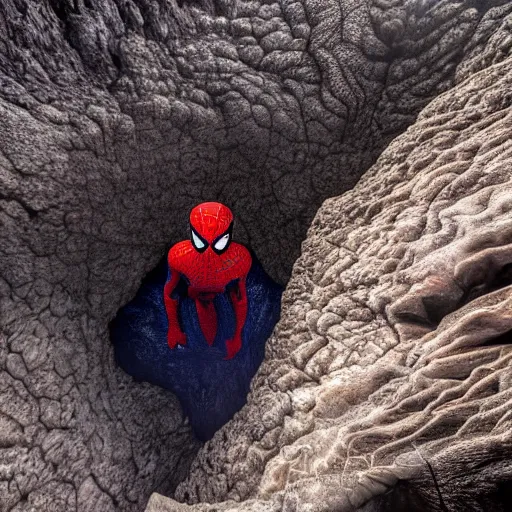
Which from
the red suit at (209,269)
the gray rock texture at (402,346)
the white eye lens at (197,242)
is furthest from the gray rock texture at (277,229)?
the white eye lens at (197,242)

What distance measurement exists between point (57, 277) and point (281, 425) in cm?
75

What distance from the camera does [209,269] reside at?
1.15 meters

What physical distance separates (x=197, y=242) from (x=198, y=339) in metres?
0.41

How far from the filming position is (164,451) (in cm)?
123

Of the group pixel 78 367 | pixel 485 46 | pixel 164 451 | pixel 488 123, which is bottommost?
pixel 164 451

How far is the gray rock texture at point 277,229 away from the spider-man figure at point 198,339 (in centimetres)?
6

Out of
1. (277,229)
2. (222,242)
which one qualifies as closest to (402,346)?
(222,242)

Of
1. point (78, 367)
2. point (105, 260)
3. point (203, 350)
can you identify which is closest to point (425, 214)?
point (203, 350)

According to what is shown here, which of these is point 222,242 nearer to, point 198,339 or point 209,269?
point 209,269

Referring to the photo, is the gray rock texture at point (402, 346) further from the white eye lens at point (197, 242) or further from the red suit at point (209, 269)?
the white eye lens at point (197, 242)

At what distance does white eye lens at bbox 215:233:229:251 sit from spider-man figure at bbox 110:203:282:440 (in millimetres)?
189

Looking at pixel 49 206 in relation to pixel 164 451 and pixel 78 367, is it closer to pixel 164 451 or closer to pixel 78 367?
pixel 78 367

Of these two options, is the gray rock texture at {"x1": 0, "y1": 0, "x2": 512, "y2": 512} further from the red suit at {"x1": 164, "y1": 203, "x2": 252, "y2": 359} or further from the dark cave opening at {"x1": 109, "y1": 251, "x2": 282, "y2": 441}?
the red suit at {"x1": 164, "y1": 203, "x2": 252, "y2": 359}

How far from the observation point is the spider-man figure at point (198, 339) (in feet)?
4.21
